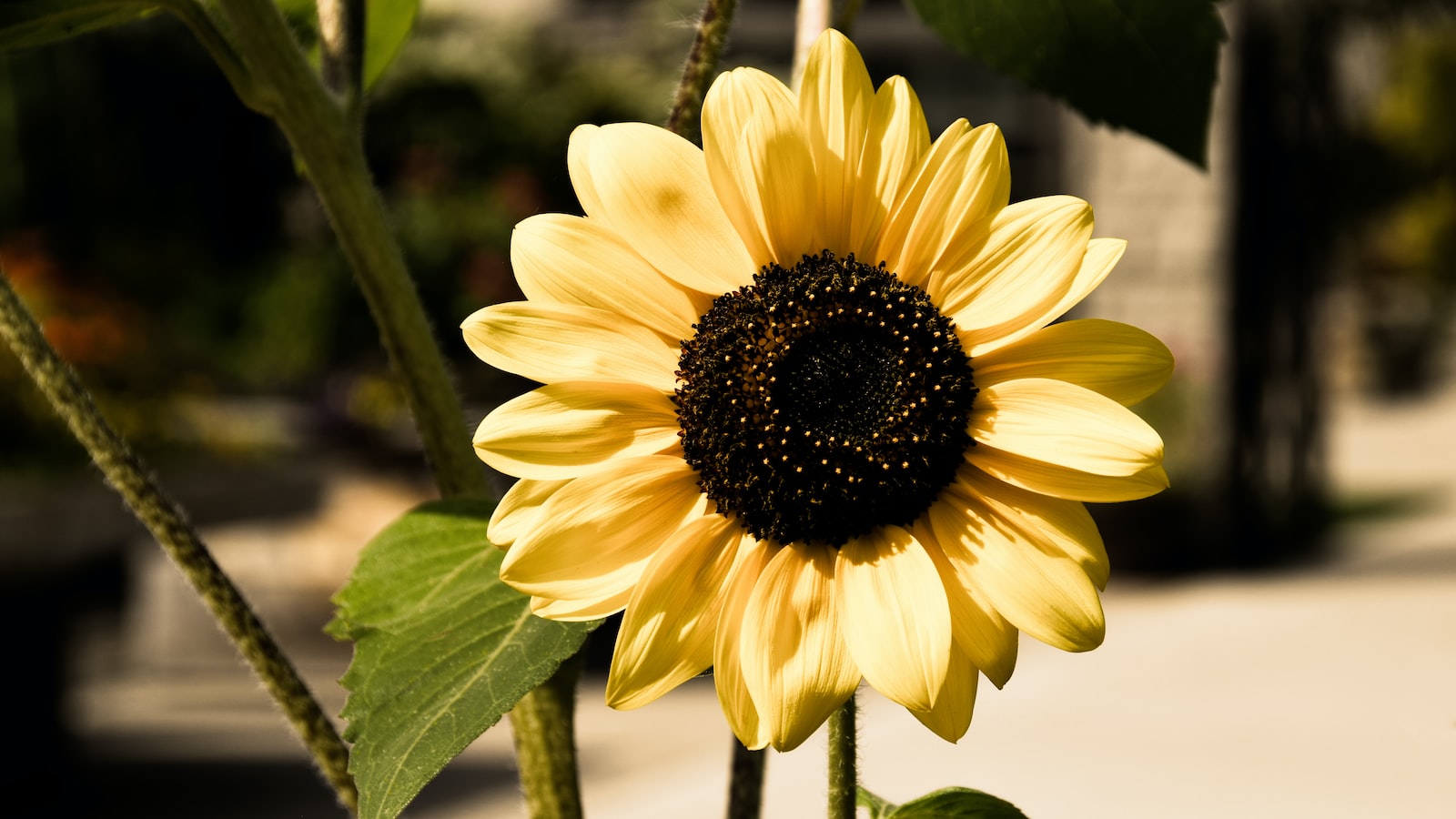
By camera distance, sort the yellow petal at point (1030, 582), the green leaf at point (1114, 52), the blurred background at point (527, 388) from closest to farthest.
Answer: the yellow petal at point (1030, 582) < the green leaf at point (1114, 52) < the blurred background at point (527, 388)

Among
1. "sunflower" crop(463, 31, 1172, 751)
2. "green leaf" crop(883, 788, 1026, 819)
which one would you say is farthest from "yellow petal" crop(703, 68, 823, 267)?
"green leaf" crop(883, 788, 1026, 819)

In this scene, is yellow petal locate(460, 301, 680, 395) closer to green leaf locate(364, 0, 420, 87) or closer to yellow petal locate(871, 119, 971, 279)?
yellow petal locate(871, 119, 971, 279)

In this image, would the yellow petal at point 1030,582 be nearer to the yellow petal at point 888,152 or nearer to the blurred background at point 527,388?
the yellow petal at point 888,152

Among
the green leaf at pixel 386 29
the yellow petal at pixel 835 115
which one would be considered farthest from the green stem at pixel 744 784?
the green leaf at pixel 386 29

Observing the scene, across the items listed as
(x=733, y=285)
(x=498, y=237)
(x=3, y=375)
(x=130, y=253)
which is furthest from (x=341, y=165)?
(x=130, y=253)

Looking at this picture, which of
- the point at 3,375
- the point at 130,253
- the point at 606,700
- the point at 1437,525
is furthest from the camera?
the point at 130,253

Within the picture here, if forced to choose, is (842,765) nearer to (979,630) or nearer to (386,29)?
(979,630)

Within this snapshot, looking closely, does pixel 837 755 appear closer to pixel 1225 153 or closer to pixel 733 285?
pixel 733 285
